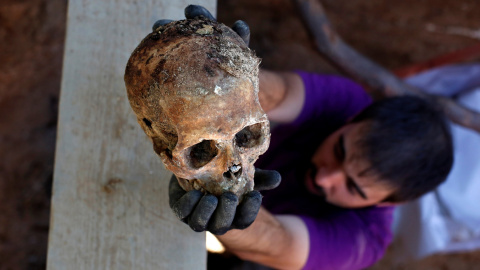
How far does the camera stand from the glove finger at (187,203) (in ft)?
3.64

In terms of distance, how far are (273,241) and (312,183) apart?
600 millimetres

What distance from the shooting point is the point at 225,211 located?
1.08 m

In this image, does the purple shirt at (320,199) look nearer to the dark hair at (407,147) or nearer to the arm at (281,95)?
the arm at (281,95)

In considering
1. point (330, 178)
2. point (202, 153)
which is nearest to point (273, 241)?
point (330, 178)

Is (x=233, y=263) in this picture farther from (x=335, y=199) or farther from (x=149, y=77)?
(x=149, y=77)

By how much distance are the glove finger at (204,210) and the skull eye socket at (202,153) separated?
10cm

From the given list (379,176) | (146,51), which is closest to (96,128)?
(146,51)

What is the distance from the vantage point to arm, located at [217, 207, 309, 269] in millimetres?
1513

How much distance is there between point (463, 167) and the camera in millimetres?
3047

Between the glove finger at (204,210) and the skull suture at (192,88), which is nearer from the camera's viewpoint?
the skull suture at (192,88)

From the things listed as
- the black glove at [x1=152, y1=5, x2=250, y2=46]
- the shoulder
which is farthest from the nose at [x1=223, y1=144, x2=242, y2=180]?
the shoulder

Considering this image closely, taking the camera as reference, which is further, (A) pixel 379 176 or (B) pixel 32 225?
(B) pixel 32 225

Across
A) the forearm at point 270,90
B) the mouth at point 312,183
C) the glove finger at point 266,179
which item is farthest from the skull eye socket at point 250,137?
the mouth at point 312,183

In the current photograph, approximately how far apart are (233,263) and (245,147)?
1595 mm
